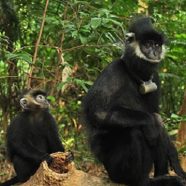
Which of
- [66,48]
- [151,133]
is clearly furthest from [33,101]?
[151,133]

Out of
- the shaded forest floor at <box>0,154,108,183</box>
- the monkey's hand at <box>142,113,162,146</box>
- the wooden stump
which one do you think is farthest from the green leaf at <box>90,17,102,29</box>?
the shaded forest floor at <box>0,154,108,183</box>

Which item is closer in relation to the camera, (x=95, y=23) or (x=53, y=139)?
(x=95, y=23)

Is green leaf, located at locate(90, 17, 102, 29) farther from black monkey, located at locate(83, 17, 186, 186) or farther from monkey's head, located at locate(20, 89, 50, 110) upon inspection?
monkey's head, located at locate(20, 89, 50, 110)

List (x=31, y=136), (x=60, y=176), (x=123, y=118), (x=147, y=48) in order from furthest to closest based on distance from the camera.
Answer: (x=31, y=136), (x=147, y=48), (x=123, y=118), (x=60, y=176)

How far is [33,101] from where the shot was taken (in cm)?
520

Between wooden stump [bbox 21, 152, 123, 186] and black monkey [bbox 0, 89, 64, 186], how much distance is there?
72cm

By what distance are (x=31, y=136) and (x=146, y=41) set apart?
5.28ft

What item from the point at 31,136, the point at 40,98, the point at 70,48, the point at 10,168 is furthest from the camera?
the point at 10,168

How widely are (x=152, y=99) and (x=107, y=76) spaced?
18.8 inches

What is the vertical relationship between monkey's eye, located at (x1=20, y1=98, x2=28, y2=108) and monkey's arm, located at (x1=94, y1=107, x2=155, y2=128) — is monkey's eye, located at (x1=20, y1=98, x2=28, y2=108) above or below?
below

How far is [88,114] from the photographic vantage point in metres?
4.19

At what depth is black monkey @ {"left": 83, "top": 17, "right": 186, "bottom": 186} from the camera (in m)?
3.96

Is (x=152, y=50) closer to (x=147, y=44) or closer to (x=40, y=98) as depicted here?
(x=147, y=44)

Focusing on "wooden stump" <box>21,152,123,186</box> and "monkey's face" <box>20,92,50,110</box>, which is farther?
"monkey's face" <box>20,92,50,110</box>
